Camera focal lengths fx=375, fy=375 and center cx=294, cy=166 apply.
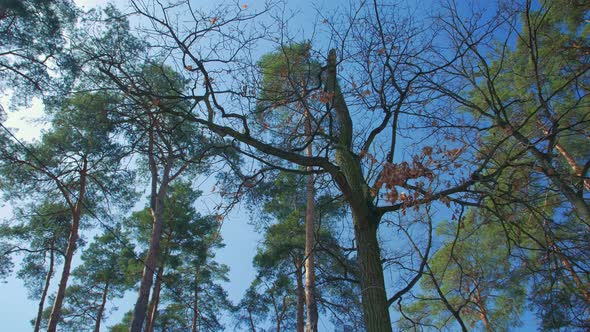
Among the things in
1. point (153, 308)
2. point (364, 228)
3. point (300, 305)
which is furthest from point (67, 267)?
point (364, 228)

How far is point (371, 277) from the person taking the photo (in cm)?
272

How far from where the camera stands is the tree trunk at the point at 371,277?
2.56m

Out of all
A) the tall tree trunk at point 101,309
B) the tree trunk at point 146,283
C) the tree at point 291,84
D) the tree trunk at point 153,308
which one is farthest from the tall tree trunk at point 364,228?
the tall tree trunk at point 101,309

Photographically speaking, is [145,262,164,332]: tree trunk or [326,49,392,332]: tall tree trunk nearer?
[326,49,392,332]: tall tree trunk

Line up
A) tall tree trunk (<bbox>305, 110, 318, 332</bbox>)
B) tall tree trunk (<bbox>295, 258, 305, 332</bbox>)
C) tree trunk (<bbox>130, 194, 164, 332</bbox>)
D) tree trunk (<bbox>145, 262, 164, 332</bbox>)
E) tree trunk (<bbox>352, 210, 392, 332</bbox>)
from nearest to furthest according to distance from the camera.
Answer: tree trunk (<bbox>352, 210, 392, 332</bbox>)
tall tree trunk (<bbox>305, 110, 318, 332</bbox>)
tree trunk (<bbox>130, 194, 164, 332</bbox>)
tall tree trunk (<bbox>295, 258, 305, 332</bbox>)
tree trunk (<bbox>145, 262, 164, 332</bbox>)

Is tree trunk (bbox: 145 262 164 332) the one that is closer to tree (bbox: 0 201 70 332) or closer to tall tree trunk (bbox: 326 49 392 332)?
tree (bbox: 0 201 70 332)

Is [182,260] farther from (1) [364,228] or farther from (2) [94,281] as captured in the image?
(1) [364,228]

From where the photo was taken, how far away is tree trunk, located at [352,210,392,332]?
8.41ft

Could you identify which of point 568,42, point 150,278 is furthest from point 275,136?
point 150,278

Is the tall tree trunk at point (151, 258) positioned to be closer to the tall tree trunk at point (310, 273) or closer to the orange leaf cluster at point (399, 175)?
the tall tree trunk at point (310, 273)

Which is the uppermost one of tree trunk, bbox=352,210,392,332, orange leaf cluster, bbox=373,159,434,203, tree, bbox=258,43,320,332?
tree, bbox=258,43,320,332

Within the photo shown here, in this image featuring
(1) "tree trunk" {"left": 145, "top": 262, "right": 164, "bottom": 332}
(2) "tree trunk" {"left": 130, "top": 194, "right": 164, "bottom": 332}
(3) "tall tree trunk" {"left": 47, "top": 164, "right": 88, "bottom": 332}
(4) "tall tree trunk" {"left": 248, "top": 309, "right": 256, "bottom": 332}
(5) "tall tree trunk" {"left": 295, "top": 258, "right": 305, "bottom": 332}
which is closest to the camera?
(2) "tree trunk" {"left": 130, "top": 194, "right": 164, "bottom": 332}

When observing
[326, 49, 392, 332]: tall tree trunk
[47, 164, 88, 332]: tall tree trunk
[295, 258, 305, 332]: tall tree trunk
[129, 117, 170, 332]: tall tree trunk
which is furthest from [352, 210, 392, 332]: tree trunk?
[47, 164, 88, 332]: tall tree trunk

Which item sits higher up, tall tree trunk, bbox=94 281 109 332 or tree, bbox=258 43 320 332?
tall tree trunk, bbox=94 281 109 332
